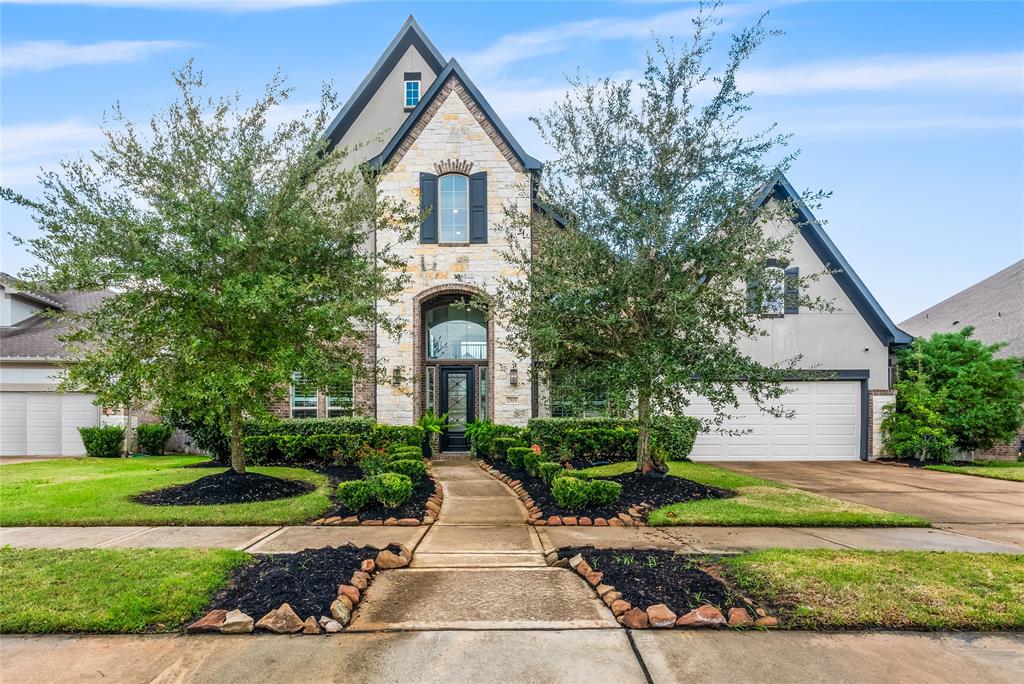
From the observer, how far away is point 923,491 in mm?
9883

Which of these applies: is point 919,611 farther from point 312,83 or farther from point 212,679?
point 312,83

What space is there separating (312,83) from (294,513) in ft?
20.6

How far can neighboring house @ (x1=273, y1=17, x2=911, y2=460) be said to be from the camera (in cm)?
1399

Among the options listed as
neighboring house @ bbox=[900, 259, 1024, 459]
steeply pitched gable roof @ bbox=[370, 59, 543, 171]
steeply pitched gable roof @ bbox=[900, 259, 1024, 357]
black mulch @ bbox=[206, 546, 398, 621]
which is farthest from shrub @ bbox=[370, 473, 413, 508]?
steeply pitched gable roof @ bbox=[900, 259, 1024, 357]

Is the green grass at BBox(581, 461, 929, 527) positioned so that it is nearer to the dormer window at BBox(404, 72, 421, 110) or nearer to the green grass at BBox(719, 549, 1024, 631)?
the green grass at BBox(719, 549, 1024, 631)

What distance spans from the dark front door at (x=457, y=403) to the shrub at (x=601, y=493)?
24.3 ft

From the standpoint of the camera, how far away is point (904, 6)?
27.4 ft

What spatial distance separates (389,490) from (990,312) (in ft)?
72.0

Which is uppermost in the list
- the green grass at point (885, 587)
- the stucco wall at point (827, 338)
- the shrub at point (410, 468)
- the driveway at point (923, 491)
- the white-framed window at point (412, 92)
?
the white-framed window at point (412, 92)

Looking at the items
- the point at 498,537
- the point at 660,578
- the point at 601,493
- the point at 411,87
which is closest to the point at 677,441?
the point at 601,493

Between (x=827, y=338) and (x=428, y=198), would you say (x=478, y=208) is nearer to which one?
(x=428, y=198)

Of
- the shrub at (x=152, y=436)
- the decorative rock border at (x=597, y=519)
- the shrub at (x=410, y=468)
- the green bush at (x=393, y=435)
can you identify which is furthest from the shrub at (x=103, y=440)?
the decorative rock border at (x=597, y=519)

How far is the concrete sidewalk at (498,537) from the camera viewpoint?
5.88m

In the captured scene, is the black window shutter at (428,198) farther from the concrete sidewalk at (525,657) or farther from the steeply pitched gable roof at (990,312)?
the steeply pitched gable roof at (990,312)
